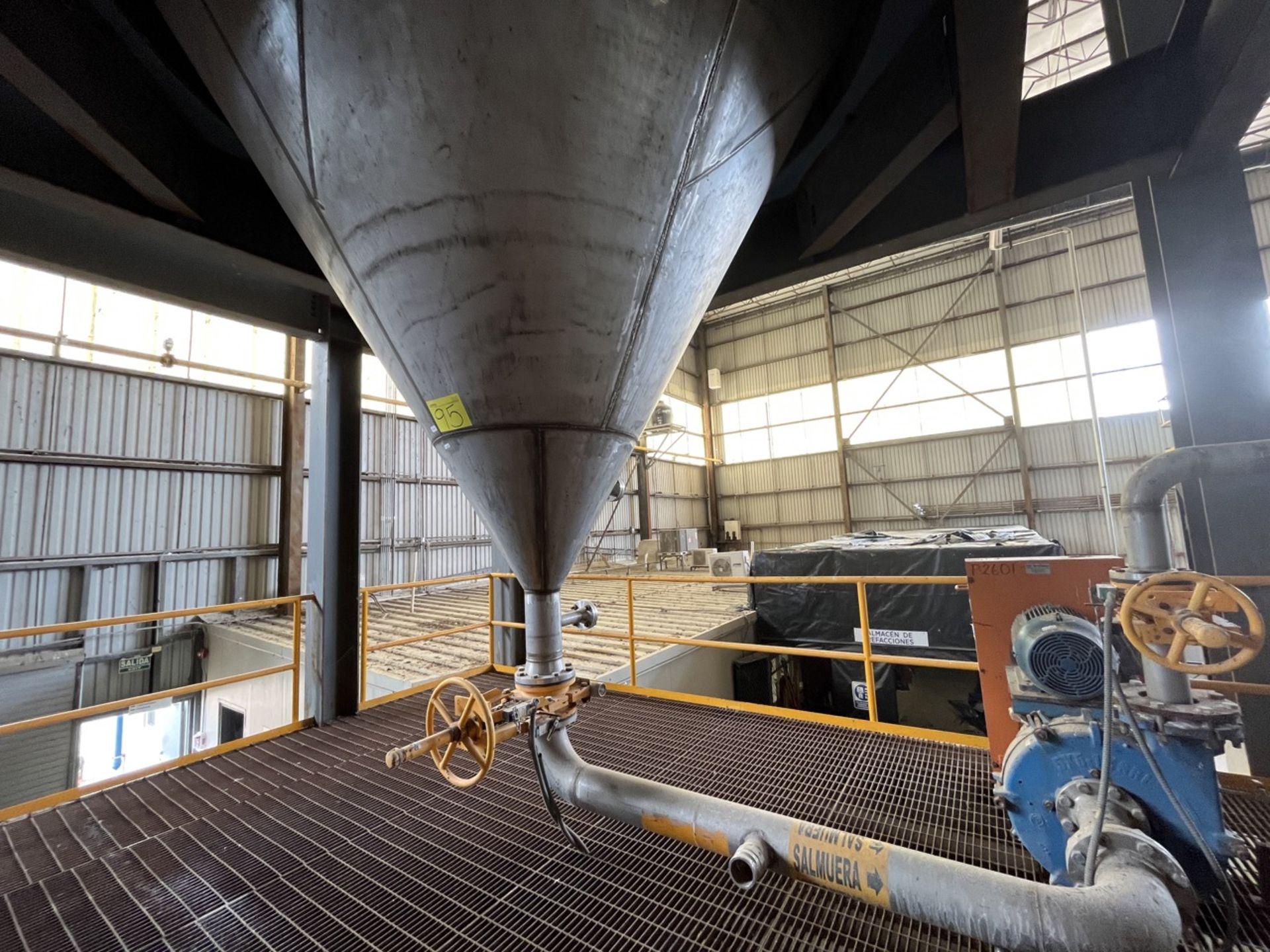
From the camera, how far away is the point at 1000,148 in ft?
7.53

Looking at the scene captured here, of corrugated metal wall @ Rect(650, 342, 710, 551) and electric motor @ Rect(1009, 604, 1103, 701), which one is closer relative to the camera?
electric motor @ Rect(1009, 604, 1103, 701)

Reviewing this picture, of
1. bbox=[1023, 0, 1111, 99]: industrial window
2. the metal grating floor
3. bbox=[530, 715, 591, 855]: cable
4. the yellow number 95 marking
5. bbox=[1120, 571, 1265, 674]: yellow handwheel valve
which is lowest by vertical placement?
the metal grating floor

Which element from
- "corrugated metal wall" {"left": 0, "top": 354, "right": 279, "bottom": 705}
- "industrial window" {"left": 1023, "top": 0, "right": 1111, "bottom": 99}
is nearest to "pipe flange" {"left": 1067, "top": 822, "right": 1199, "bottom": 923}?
"corrugated metal wall" {"left": 0, "top": 354, "right": 279, "bottom": 705}

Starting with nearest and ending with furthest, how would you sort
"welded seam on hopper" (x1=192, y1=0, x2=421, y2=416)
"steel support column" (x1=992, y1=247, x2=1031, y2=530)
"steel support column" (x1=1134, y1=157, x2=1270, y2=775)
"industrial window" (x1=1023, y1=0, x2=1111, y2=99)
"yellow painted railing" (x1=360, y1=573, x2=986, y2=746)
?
"welded seam on hopper" (x1=192, y1=0, x2=421, y2=416), "steel support column" (x1=1134, y1=157, x2=1270, y2=775), "yellow painted railing" (x1=360, y1=573, x2=986, y2=746), "industrial window" (x1=1023, y1=0, x2=1111, y2=99), "steel support column" (x1=992, y1=247, x2=1031, y2=530)

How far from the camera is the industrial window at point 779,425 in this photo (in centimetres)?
1831

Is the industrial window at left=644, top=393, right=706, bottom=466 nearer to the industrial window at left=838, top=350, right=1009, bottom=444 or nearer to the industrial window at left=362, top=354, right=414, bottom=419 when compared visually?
the industrial window at left=838, top=350, right=1009, bottom=444

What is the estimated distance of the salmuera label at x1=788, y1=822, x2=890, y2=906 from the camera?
1411 millimetres

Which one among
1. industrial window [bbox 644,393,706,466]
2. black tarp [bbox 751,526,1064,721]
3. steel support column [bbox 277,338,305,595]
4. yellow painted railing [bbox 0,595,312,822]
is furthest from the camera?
industrial window [bbox 644,393,706,466]

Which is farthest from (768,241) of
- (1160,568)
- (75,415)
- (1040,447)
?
(1040,447)

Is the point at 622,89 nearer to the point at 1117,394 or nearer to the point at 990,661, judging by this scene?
the point at 990,661

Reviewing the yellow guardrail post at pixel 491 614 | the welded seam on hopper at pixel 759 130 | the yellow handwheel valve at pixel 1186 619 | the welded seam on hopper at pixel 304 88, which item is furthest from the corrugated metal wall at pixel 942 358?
the welded seam on hopper at pixel 304 88

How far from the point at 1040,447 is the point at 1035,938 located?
17193 mm

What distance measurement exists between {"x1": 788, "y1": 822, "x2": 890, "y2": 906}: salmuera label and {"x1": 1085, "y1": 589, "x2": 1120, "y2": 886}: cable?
0.54 meters

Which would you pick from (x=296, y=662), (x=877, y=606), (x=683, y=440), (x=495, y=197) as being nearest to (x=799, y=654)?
(x=877, y=606)
